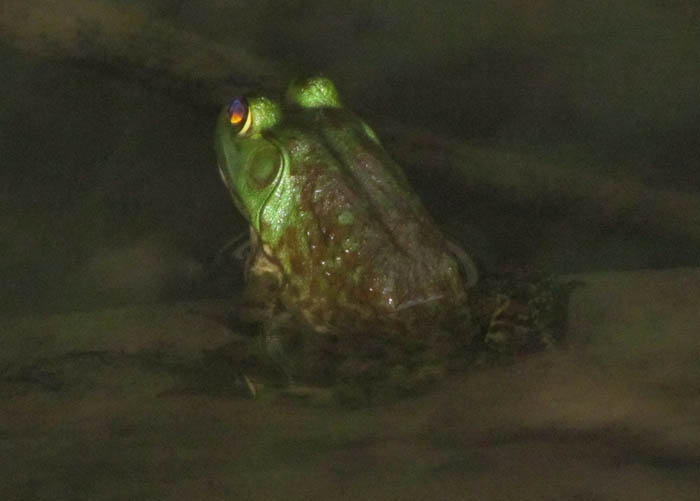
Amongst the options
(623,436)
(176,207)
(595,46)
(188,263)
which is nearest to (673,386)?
(623,436)

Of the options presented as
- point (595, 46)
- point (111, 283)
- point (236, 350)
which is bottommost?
point (236, 350)

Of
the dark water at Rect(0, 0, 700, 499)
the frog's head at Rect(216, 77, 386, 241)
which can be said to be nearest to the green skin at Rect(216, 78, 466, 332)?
the frog's head at Rect(216, 77, 386, 241)

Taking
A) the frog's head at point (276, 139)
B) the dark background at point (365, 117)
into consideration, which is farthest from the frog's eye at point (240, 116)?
the dark background at point (365, 117)

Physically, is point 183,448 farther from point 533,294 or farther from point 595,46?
point 595,46

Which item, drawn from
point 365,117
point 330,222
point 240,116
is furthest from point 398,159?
point 330,222

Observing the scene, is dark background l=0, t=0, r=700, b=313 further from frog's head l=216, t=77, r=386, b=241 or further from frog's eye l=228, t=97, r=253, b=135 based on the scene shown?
frog's eye l=228, t=97, r=253, b=135

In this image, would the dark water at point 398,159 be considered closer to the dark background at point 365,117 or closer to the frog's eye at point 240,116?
the dark background at point 365,117
